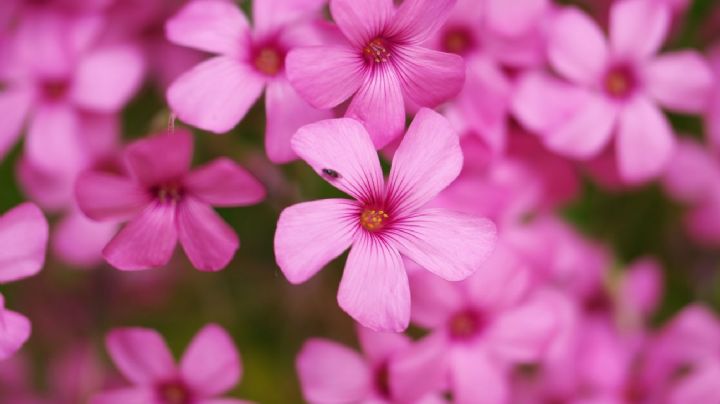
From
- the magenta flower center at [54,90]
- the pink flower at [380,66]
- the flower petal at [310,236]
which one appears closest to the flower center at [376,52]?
the pink flower at [380,66]

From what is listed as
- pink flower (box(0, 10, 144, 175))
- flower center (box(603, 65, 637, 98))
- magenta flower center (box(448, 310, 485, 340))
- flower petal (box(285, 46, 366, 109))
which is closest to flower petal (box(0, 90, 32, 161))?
pink flower (box(0, 10, 144, 175))

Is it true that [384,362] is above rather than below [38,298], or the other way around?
above

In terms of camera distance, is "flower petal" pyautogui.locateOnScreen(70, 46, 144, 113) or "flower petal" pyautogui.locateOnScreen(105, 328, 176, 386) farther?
"flower petal" pyautogui.locateOnScreen(70, 46, 144, 113)

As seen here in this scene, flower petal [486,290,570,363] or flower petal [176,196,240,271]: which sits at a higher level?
flower petal [486,290,570,363]

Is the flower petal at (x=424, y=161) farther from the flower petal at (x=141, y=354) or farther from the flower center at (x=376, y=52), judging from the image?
the flower petal at (x=141, y=354)

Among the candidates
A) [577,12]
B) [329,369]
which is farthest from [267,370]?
[577,12]

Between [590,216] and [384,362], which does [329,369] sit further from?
[590,216]

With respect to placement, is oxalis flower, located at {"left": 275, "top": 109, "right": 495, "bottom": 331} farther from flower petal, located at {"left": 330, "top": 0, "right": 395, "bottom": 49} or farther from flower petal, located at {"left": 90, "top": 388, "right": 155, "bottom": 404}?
flower petal, located at {"left": 90, "top": 388, "right": 155, "bottom": 404}
